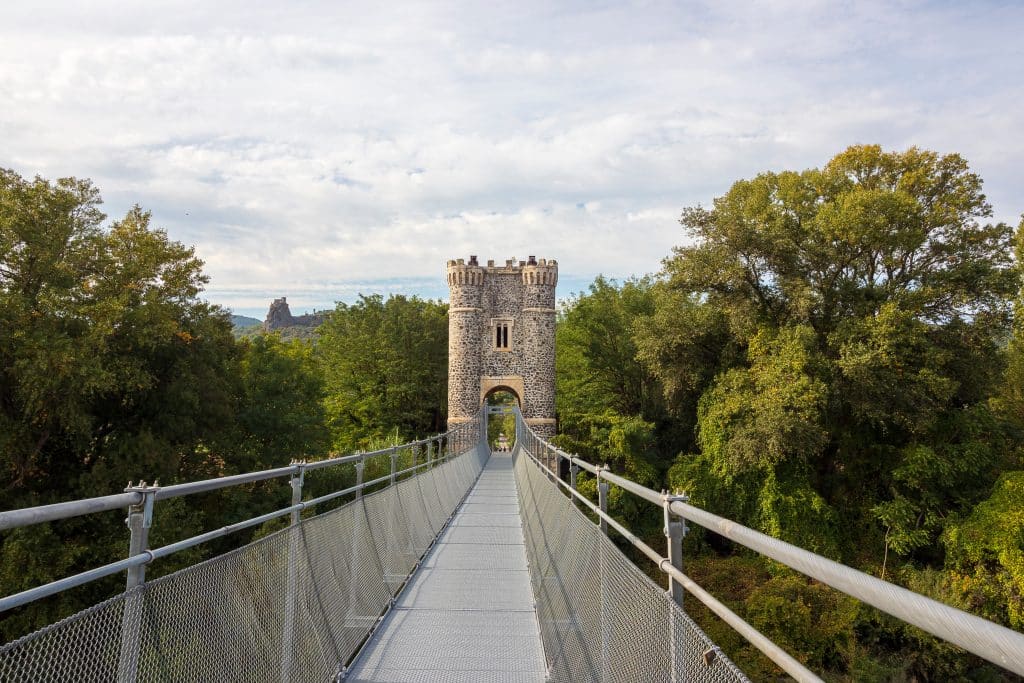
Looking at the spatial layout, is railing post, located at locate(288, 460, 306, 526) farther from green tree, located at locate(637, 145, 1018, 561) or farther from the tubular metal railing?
green tree, located at locate(637, 145, 1018, 561)

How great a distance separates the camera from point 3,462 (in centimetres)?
1503

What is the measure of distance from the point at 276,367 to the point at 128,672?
2477cm

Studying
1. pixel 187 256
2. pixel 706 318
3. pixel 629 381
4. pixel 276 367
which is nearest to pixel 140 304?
pixel 187 256

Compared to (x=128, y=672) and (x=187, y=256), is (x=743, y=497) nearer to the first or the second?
(x=187, y=256)

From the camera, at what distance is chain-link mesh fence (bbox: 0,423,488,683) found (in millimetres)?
1735

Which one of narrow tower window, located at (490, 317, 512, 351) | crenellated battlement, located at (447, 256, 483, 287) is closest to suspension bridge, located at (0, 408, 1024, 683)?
narrow tower window, located at (490, 317, 512, 351)

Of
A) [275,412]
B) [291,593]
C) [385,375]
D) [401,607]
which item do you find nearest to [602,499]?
[291,593]

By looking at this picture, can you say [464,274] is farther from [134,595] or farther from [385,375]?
[134,595]

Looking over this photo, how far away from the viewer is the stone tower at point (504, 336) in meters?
31.6

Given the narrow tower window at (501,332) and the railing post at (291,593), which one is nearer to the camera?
the railing post at (291,593)

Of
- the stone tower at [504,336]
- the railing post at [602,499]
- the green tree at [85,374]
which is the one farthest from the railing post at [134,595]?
the stone tower at [504,336]

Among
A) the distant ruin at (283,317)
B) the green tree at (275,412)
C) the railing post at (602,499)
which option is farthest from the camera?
the distant ruin at (283,317)

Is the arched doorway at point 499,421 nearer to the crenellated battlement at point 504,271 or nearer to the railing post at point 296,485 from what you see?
the crenellated battlement at point 504,271

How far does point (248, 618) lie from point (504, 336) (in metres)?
29.8
